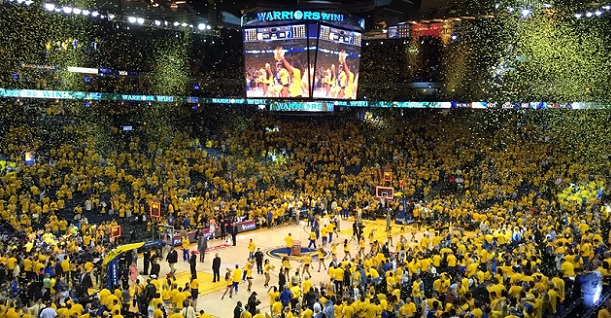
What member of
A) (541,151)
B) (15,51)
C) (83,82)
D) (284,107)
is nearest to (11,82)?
(15,51)

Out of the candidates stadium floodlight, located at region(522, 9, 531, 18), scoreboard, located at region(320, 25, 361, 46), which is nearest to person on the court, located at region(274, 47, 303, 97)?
scoreboard, located at region(320, 25, 361, 46)

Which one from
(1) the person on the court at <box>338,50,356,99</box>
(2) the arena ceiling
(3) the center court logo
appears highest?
(2) the arena ceiling

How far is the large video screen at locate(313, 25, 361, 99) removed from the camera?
79.7 ft

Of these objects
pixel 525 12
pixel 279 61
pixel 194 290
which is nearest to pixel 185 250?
pixel 194 290

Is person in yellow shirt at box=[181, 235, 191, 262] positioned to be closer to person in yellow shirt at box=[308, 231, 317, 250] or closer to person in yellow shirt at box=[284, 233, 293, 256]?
person in yellow shirt at box=[284, 233, 293, 256]

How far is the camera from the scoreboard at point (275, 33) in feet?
78.2

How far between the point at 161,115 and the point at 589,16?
2963 cm

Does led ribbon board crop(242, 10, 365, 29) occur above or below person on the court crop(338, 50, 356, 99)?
above

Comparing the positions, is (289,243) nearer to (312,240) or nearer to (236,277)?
(312,240)

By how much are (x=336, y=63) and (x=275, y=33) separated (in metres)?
2.80

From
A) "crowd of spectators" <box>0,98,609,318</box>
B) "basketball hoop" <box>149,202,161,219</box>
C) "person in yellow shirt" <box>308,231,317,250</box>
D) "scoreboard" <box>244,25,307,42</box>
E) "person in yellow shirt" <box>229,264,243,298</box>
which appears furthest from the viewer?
"person in yellow shirt" <box>308,231,317,250</box>

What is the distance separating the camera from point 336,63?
25.2 m

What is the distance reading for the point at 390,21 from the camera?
2530cm

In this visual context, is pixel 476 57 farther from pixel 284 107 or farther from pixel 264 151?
pixel 284 107
